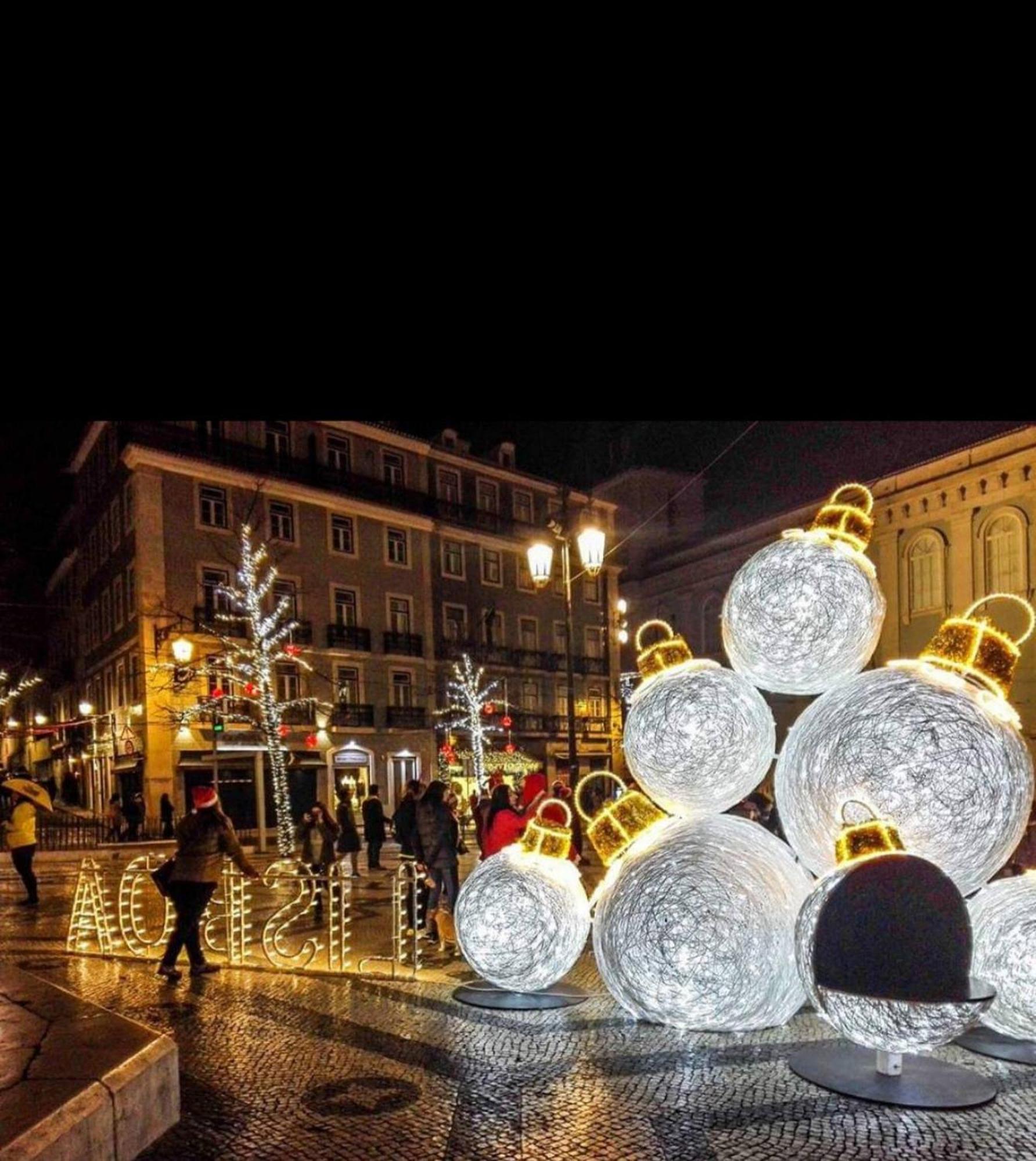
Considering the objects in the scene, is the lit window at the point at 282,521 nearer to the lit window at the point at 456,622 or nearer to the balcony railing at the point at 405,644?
the balcony railing at the point at 405,644

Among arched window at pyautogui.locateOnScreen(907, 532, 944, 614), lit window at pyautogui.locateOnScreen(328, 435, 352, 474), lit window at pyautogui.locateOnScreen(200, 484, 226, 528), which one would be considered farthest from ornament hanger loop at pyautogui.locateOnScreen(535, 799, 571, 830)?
lit window at pyautogui.locateOnScreen(328, 435, 352, 474)

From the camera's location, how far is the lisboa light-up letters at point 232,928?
333 inches

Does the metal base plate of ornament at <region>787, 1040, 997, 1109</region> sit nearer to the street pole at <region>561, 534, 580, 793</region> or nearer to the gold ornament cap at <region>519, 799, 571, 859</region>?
the gold ornament cap at <region>519, 799, 571, 859</region>

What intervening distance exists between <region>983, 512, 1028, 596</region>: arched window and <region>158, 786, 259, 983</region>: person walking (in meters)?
23.2

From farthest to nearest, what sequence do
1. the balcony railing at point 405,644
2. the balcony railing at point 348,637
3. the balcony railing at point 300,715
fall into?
the balcony railing at point 405,644
the balcony railing at point 348,637
the balcony railing at point 300,715

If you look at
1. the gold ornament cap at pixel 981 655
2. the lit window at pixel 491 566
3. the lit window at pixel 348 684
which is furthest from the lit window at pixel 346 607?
the gold ornament cap at pixel 981 655

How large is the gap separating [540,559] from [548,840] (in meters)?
6.98

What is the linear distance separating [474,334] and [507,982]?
558 cm

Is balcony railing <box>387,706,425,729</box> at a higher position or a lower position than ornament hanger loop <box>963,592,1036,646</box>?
lower

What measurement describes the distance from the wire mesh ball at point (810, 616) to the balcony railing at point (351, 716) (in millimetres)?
26351

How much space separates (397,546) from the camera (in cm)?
3591

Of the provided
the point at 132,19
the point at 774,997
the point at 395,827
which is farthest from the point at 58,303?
the point at 395,827

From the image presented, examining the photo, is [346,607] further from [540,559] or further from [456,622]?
[540,559]

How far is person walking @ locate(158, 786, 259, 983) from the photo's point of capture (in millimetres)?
8055
